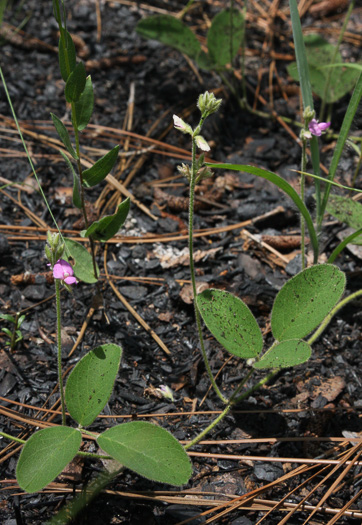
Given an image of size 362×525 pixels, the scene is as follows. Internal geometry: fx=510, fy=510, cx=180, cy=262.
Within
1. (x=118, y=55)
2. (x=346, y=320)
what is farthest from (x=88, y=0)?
(x=346, y=320)

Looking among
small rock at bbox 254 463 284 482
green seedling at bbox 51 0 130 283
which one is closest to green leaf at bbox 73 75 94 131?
green seedling at bbox 51 0 130 283

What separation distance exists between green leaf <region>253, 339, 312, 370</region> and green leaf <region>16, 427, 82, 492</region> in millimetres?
518

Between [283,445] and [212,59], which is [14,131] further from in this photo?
[283,445]

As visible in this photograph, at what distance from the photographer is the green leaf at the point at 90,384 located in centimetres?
135

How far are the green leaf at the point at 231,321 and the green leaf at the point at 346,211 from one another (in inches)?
23.7

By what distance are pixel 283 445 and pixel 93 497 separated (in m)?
0.61

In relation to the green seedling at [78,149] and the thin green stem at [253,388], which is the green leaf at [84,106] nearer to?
the green seedling at [78,149]

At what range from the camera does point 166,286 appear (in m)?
2.01

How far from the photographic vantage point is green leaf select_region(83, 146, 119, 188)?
1604 millimetres

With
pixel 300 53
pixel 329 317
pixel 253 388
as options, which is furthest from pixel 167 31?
pixel 253 388

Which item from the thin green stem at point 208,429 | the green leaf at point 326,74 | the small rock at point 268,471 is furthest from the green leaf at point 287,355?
the green leaf at point 326,74

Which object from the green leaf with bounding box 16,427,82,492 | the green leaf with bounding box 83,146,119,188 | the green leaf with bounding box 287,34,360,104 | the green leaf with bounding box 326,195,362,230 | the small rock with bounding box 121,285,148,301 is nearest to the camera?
the green leaf with bounding box 16,427,82,492

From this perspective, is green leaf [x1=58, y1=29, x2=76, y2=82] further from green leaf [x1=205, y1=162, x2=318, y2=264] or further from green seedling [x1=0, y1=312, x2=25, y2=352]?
green seedling [x1=0, y1=312, x2=25, y2=352]

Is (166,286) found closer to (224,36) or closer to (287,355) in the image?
(287,355)
